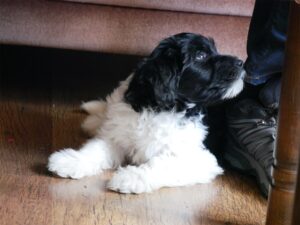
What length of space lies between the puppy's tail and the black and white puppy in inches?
9.6

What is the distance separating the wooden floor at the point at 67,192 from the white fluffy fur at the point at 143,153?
0.04 meters

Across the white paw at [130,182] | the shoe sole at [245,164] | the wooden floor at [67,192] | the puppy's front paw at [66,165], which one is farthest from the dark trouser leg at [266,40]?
the puppy's front paw at [66,165]

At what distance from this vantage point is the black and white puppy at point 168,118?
178cm

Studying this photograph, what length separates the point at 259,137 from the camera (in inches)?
73.1

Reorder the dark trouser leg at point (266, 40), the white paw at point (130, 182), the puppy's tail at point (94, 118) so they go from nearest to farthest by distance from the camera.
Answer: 1. the white paw at point (130, 182)
2. the dark trouser leg at point (266, 40)
3. the puppy's tail at point (94, 118)

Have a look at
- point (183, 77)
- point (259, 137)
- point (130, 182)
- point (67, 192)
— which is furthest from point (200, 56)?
point (67, 192)

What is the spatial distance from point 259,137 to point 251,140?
40mm

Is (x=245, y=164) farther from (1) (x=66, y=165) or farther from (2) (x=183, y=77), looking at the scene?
(1) (x=66, y=165)

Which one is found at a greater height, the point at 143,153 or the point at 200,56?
the point at 200,56

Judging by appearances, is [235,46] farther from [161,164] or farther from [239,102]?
[161,164]

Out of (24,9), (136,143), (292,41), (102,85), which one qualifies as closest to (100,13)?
(24,9)

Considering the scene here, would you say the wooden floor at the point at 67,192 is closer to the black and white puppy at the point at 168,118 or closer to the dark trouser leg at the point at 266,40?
the black and white puppy at the point at 168,118

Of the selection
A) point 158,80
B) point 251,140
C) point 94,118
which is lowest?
point 94,118

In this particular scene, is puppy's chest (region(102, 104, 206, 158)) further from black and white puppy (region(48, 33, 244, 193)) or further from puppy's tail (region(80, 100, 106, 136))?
puppy's tail (region(80, 100, 106, 136))
